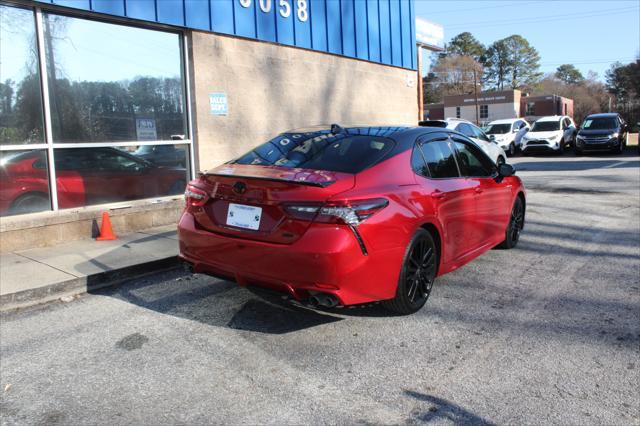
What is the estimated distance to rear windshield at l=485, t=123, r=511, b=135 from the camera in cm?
2598

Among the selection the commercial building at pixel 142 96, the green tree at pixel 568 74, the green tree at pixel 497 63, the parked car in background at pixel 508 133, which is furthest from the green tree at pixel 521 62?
the commercial building at pixel 142 96

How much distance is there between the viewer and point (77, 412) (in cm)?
306

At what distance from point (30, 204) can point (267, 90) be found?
15.3 feet

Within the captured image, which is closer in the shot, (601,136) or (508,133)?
(601,136)

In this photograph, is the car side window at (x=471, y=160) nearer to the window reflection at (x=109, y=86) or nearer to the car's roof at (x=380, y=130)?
the car's roof at (x=380, y=130)

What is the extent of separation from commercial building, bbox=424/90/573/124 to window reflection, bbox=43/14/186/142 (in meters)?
67.0

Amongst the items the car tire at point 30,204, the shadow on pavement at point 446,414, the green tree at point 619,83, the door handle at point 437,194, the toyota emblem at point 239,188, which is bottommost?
the shadow on pavement at point 446,414

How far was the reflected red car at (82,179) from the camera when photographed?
682cm

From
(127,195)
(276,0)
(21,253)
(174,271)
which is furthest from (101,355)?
(276,0)

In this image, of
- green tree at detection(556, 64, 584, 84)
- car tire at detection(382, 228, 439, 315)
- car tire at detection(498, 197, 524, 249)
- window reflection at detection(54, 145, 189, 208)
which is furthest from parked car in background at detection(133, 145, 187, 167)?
green tree at detection(556, 64, 584, 84)

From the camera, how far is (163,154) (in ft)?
28.2

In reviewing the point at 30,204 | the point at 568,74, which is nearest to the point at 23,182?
the point at 30,204

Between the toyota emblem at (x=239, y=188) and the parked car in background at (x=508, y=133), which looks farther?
the parked car in background at (x=508, y=133)

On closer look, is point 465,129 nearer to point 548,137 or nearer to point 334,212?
point 334,212
